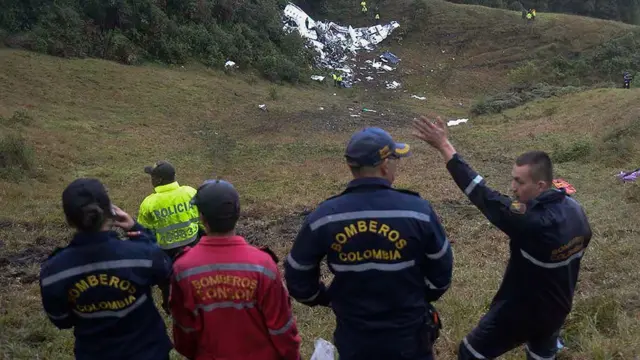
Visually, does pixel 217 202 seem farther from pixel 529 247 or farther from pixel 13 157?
pixel 13 157

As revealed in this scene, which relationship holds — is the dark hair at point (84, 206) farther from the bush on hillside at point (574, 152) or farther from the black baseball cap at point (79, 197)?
the bush on hillside at point (574, 152)

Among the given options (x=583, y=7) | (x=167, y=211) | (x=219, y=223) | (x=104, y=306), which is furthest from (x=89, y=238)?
(x=583, y=7)

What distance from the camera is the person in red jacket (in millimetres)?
2609

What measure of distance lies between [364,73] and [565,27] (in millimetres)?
15354

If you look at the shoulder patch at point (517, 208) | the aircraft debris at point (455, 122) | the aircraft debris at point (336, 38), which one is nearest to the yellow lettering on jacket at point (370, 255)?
the shoulder patch at point (517, 208)

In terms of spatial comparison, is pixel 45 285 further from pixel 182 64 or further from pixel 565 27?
pixel 565 27

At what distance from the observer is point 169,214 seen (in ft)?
17.5

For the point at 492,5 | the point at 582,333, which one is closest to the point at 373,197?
the point at 582,333

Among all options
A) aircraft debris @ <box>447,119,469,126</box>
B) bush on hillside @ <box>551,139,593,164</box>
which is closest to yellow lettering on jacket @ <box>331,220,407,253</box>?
bush on hillside @ <box>551,139,593,164</box>

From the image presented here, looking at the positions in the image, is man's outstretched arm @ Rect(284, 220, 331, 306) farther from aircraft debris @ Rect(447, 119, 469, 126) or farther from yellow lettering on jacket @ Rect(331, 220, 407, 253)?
aircraft debris @ Rect(447, 119, 469, 126)

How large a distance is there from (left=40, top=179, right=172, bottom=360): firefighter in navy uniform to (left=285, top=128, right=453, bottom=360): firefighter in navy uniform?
2.39 feet

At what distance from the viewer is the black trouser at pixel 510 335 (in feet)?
10.5

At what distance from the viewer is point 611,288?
5469 millimetres

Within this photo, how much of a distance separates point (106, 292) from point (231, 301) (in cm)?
58
